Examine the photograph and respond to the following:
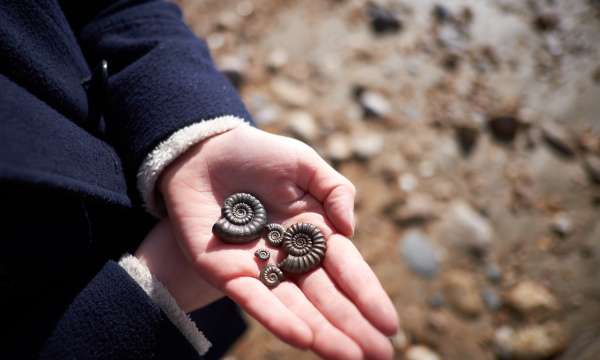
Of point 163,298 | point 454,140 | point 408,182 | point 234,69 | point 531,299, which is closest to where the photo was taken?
point 163,298

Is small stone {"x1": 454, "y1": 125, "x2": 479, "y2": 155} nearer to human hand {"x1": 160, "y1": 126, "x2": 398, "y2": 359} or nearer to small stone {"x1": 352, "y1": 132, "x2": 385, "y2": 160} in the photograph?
small stone {"x1": 352, "y1": 132, "x2": 385, "y2": 160}

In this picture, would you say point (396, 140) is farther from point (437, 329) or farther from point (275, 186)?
point (275, 186)

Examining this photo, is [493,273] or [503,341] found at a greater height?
[493,273]

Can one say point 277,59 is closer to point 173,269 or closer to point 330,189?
point 330,189

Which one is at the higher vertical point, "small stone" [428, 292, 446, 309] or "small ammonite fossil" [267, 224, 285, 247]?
"small ammonite fossil" [267, 224, 285, 247]

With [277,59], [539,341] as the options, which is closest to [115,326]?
[539,341]

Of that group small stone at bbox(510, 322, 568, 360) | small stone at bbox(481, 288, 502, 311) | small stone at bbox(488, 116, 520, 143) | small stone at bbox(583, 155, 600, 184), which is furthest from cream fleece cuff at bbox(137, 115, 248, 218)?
small stone at bbox(583, 155, 600, 184)
